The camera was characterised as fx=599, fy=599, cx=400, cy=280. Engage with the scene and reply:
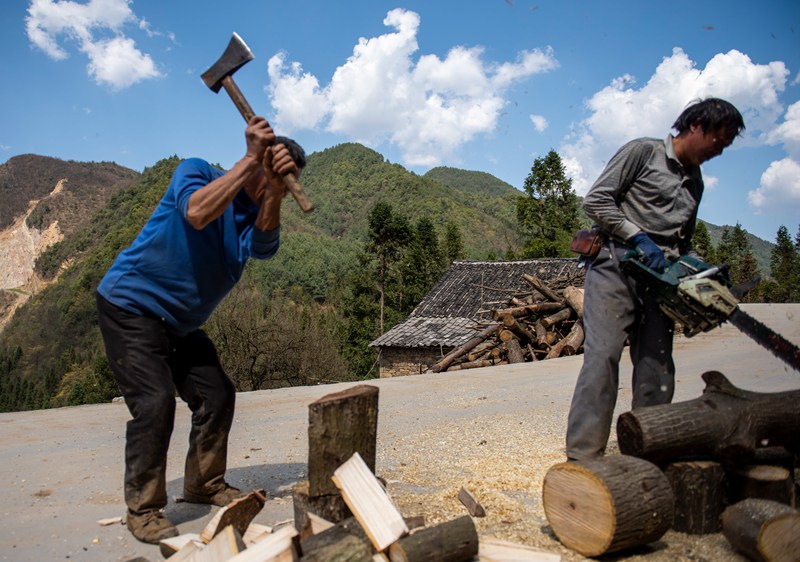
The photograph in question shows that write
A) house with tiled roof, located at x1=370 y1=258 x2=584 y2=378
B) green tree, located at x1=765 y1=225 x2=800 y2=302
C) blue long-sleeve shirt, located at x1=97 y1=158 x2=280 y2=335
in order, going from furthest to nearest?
green tree, located at x1=765 y1=225 x2=800 y2=302 < house with tiled roof, located at x1=370 y1=258 x2=584 y2=378 < blue long-sleeve shirt, located at x1=97 y1=158 x2=280 y2=335

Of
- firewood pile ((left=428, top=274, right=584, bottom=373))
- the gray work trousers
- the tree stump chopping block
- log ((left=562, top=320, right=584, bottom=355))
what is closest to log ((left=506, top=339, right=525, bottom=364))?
firewood pile ((left=428, top=274, right=584, bottom=373))

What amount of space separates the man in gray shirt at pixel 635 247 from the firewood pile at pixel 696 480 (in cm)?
34

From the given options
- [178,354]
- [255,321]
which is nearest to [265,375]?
[255,321]

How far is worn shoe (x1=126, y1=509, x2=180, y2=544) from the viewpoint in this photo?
2.88 metres

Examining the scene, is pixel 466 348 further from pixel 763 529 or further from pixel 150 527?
pixel 763 529

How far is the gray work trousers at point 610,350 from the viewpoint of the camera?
3.24 meters

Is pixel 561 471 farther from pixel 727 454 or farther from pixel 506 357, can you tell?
pixel 506 357

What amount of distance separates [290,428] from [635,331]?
361 cm

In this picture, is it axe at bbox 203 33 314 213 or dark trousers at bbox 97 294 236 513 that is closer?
dark trousers at bbox 97 294 236 513

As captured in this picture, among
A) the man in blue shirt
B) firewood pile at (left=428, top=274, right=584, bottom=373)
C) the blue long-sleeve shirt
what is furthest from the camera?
firewood pile at (left=428, top=274, right=584, bottom=373)

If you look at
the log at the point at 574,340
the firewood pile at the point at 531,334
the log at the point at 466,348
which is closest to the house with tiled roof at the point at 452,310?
the log at the point at 466,348

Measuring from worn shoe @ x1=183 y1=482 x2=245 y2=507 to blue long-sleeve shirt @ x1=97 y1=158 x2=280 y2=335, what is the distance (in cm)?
101

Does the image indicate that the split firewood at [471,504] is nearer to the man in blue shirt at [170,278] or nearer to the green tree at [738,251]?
the man in blue shirt at [170,278]

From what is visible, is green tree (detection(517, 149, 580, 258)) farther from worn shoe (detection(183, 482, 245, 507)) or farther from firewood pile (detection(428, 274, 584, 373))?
worn shoe (detection(183, 482, 245, 507))
